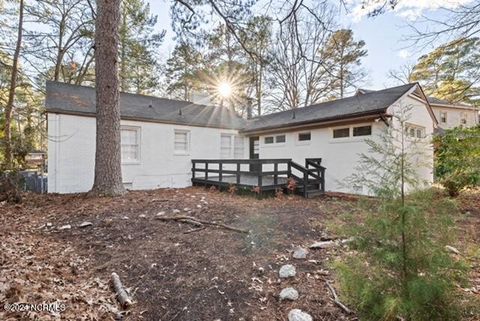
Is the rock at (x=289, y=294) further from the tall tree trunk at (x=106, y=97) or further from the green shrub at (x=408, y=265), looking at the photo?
the tall tree trunk at (x=106, y=97)

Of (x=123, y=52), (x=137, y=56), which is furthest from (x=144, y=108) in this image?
(x=123, y=52)

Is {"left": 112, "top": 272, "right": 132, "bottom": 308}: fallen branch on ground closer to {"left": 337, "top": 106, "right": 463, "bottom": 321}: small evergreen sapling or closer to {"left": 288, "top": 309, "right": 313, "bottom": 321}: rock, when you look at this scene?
{"left": 288, "top": 309, "right": 313, "bottom": 321}: rock

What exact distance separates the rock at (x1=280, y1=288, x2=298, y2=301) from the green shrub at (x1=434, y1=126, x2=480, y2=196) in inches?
186

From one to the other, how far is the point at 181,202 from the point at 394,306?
527 cm

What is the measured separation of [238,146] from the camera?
1407 centimetres

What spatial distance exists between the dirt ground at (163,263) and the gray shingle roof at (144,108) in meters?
4.59

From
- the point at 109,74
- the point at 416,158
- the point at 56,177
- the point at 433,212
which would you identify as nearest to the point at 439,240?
the point at 433,212

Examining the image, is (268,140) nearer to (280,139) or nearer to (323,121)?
(280,139)

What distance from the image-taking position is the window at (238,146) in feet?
45.6

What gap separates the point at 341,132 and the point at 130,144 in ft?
28.3

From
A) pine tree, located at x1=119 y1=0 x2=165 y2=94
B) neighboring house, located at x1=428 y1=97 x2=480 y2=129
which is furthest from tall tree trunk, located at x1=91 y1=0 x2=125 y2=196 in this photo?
neighboring house, located at x1=428 y1=97 x2=480 y2=129

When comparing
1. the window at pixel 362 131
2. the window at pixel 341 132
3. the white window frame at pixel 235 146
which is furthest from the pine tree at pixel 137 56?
the window at pixel 362 131

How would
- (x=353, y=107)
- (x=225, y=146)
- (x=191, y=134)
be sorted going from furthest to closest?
(x=225, y=146) → (x=191, y=134) → (x=353, y=107)

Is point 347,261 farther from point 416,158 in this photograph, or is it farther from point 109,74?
point 109,74
